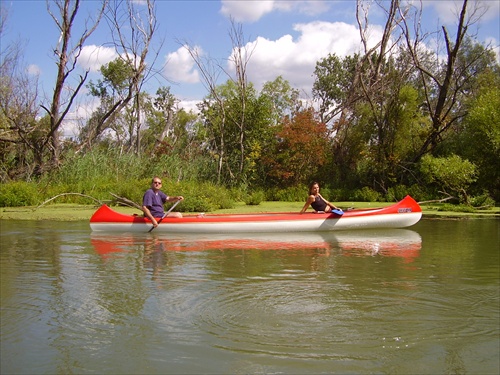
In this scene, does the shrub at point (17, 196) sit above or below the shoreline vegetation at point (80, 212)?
above

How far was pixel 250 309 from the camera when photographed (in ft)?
20.3

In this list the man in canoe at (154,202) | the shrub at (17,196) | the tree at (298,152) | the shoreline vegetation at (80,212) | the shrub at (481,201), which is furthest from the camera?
the tree at (298,152)

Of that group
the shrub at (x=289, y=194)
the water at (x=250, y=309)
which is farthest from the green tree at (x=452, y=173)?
the water at (x=250, y=309)

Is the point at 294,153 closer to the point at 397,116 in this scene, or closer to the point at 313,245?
the point at 397,116

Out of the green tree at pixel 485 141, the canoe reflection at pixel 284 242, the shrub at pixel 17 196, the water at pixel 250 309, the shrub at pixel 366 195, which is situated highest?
the green tree at pixel 485 141

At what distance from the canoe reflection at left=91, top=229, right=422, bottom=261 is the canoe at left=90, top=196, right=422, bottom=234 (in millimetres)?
139

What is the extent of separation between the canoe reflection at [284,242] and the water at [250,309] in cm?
12

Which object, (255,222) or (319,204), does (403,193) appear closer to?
(319,204)

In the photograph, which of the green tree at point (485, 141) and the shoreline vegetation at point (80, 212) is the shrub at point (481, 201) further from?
the green tree at point (485, 141)

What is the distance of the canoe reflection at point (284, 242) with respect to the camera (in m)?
10.4

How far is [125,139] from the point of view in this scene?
3800 centimetres

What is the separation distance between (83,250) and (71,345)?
5.42 metres

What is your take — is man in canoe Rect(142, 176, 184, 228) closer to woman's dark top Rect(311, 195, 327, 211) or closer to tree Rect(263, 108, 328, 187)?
woman's dark top Rect(311, 195, 327, 211)

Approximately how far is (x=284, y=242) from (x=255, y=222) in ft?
3.53
